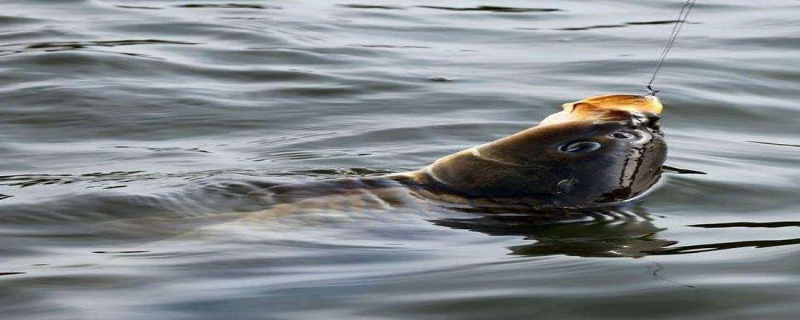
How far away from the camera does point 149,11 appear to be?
36.7ft

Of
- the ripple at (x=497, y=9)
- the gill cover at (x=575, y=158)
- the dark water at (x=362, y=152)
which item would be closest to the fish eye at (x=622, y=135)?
the gill cover at (x=575, y=158)

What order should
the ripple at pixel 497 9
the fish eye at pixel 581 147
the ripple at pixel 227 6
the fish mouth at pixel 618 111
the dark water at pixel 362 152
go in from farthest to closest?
the ripple at pixel 497 9, the ripple at pixel 227 6, the fish mouth at pixel 618 111, the fish eye at pixel 581 147, the dark water at pixel 362 152

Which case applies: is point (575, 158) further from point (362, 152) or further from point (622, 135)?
point (362, 152)

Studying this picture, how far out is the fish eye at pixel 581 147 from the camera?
532 cm

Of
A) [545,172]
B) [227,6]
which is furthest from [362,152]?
[227,6]

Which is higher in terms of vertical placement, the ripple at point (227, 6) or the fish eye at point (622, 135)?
the ripple at point (227, 6)

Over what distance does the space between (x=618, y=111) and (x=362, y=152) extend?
1706 mm

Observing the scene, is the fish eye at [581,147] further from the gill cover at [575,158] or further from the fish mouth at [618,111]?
the fish mouth at [618,111]

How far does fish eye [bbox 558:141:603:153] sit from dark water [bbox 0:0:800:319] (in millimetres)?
237

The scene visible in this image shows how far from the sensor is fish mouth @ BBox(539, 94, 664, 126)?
214 inches

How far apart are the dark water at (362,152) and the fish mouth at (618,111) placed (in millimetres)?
325

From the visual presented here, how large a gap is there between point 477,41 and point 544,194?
5072mm

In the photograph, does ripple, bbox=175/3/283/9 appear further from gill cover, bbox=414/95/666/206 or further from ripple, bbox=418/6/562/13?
gill cover, bbox=414/95/666/206

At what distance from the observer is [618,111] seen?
5.45 meters
